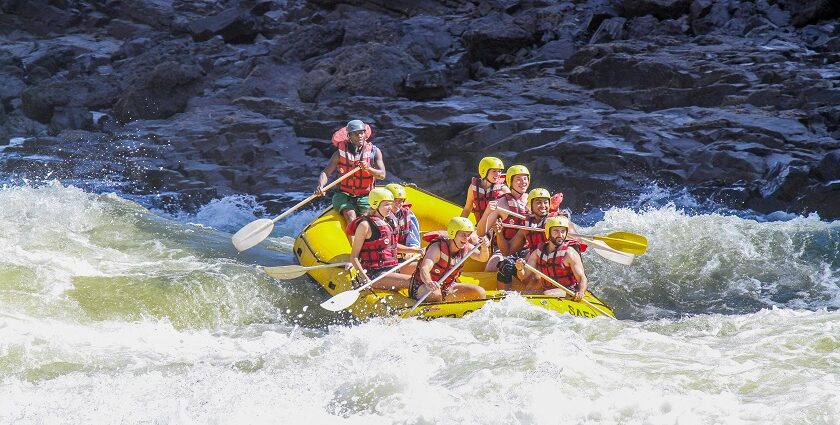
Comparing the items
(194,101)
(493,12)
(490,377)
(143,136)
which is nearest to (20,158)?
(143,136)

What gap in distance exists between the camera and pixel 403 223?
809cm

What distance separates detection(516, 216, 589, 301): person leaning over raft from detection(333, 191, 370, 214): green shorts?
2.08 meters

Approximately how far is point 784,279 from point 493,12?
34.5 ft

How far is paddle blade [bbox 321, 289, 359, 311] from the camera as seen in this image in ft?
23.5

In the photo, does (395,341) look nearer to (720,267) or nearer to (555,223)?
(555,223)

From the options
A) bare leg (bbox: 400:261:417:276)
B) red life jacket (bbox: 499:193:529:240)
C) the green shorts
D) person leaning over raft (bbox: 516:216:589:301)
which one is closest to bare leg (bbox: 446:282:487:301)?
person leaning over raft (bbox: 516:216:589:301)

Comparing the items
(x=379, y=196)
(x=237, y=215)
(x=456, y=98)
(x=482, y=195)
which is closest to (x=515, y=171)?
(x=482, y=195)

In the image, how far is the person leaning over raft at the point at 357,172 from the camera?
9078mm

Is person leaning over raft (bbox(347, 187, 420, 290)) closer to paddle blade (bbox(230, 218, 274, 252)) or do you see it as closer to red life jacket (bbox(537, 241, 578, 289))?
red life jacket (bbox(537, 241, 578, 289))

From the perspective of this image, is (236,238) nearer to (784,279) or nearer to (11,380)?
(11,380)

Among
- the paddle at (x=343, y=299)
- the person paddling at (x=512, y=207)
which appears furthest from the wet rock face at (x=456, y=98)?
the paddle at (x=343, y=299)

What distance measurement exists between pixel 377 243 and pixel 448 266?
2.07 ft

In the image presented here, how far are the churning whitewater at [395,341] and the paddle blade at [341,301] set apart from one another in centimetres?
25

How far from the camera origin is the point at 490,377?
579 centimetres
